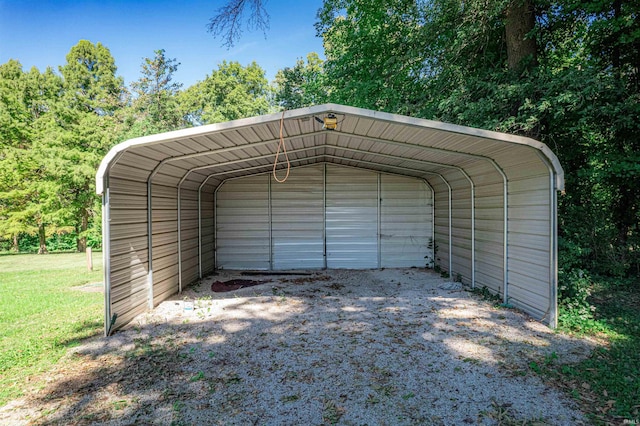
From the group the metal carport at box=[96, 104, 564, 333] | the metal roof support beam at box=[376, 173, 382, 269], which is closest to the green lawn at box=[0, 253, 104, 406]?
the metal carport at box=[96, 104, 564, 333]

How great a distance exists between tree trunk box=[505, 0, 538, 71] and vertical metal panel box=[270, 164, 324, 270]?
4.82 m

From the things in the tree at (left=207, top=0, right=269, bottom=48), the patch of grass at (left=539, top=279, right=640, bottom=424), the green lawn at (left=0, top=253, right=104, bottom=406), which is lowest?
the green lawn at (left=0, top=253, right=104, bottom=406)

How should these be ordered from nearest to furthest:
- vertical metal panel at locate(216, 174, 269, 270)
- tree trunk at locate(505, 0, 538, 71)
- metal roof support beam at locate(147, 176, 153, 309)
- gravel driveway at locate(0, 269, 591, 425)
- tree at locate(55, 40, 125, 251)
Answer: gravel driveway at locate(0, 269, 591, 425) → metal roof support beam at locate(147, 176, 153, 309) → tree trunk at locate(505, 0, 538, 71) → vertical metal panel at locate(216, 174, 269, 270) → tree at locate(55, 40, 125, 251)

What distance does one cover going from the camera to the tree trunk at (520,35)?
6.46 metres

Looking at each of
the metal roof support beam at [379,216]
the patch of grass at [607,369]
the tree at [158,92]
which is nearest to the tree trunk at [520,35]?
the metal roof support beam at [379,216]

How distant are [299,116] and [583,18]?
22.8ft

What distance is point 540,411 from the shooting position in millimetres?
2629

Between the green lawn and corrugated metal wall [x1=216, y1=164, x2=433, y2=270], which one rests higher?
corrugated metal wall [x1=216, y1=164, x2=433, y2=270]

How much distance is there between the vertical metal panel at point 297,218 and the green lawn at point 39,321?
416cm

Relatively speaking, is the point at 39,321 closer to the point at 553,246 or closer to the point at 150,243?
the point at 150,243

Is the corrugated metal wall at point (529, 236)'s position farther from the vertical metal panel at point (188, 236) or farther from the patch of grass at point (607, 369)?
the vertical metal panel at point (188, 236)

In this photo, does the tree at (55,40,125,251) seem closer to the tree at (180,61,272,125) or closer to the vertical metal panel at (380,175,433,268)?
the tree at (180,61,272,125)

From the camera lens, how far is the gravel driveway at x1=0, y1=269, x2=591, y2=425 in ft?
8.66

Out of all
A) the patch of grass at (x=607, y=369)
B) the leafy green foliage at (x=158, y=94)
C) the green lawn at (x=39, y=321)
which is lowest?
the green lawn at (x=39, y=321)
